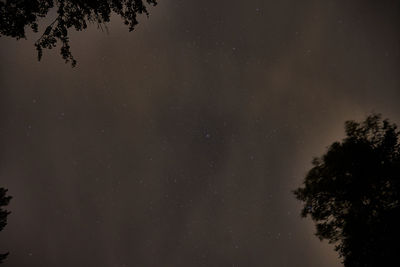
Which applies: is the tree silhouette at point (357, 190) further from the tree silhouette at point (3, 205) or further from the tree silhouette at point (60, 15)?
the tree silhouette at point (3, 205)

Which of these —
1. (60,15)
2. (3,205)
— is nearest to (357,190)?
→ (60,15)

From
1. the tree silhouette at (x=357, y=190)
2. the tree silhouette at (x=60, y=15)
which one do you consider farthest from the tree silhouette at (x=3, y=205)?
the tree silhouette at (x=357, y=190)

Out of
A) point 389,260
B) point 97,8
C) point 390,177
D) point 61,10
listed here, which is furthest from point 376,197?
point 61,10

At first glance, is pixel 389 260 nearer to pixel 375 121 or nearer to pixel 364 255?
pixel 364 255

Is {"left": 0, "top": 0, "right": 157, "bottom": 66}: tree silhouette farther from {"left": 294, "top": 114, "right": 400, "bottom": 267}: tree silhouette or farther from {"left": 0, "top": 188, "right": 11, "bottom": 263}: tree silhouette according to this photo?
{"left": 0, "top": 188, "right": 11, "bottom": 263}: tree silhouette

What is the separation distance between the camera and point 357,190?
1138cm

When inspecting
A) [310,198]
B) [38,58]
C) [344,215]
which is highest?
[38,58]

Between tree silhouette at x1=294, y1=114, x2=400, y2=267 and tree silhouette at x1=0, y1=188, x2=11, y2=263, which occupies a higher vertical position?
tree silhouette at x1=0, y1=188, x2=11, y2=263

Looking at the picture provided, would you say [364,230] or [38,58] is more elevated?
[38,58]

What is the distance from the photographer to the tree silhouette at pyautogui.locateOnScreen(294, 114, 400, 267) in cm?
1048

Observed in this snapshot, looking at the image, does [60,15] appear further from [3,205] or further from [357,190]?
[3,205]

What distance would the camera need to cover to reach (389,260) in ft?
28.3

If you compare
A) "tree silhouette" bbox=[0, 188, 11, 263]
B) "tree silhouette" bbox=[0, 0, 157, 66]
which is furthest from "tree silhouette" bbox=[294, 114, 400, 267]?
"tree silhouette" bbox=[0, 188, 11, 263]

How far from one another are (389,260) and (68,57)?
12963 millimetres
